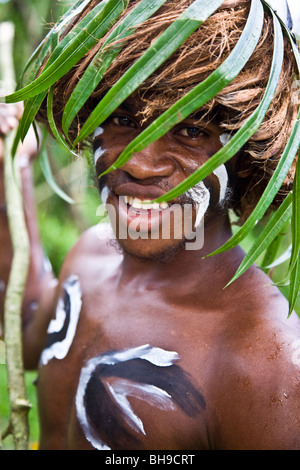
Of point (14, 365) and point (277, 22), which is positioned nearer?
point (277, 22)

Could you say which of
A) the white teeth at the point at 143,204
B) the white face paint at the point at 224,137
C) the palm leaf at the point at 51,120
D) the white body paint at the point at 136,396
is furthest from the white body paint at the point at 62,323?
the white face paint at the point at 224,137

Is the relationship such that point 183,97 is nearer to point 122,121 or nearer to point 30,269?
point 122,121

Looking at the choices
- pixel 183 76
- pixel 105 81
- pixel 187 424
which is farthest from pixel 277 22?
pixel 187 424

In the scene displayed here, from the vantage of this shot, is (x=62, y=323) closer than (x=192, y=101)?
No

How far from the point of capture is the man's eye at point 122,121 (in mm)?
1550

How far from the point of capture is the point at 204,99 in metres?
1.15

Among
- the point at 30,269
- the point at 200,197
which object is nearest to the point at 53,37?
the point at 200,197

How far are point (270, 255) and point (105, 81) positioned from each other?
2.54ft

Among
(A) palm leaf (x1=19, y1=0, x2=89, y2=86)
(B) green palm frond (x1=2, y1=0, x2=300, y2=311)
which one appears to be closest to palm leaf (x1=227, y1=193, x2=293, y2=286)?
(B) green palm frond (x1=2, y1=0, x2=300, y2=311)

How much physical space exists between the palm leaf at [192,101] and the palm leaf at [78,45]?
272 millimetres

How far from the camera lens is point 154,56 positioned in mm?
1160

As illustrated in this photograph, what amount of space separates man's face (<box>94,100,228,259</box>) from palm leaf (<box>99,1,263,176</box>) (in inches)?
10.1

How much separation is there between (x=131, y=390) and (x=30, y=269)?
0.85 meters
